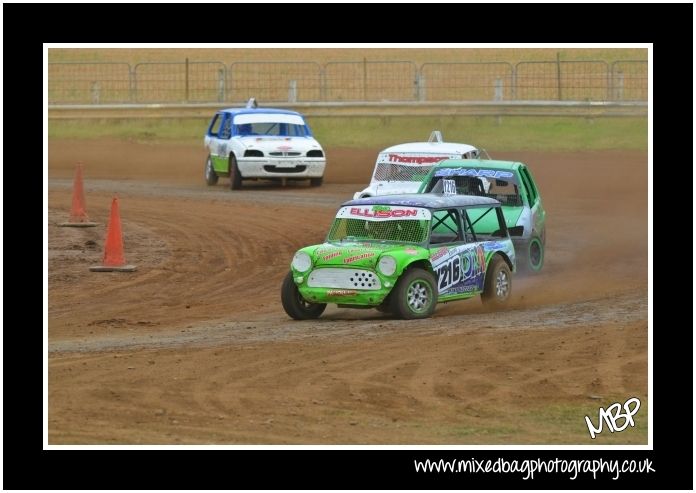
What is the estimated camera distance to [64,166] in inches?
1431

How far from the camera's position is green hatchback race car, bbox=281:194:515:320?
14.9 m

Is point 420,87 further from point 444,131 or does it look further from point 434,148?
point 434,148

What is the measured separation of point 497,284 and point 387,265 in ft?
6.57

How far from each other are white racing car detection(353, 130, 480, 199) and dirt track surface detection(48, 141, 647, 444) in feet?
4.45

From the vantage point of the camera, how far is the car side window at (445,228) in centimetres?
1594

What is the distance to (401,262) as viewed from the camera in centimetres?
1484

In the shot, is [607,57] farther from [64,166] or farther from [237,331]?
[237,331]

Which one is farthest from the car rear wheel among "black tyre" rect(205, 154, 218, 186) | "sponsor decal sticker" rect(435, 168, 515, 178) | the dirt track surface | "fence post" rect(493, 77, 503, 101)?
"fence post" rect(493, 77, 503, 101)

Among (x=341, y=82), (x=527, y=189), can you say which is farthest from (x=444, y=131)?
(x=527, y=189)

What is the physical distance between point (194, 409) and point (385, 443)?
175cm

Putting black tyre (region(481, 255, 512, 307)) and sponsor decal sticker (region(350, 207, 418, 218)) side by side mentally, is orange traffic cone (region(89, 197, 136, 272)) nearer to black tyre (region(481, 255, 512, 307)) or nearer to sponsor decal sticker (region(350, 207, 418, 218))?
sponsor decal sticker (region(350, 207, 418, 218))

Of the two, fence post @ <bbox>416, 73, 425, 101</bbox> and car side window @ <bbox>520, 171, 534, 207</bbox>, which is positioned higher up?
fence post @ <bbox>416, 73, 425, 101</bbox>

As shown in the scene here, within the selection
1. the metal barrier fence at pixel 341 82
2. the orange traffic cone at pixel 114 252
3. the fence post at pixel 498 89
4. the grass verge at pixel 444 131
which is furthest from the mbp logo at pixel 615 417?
the fence post at pixel 498 89

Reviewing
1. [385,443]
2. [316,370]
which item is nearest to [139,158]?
[316,370]
